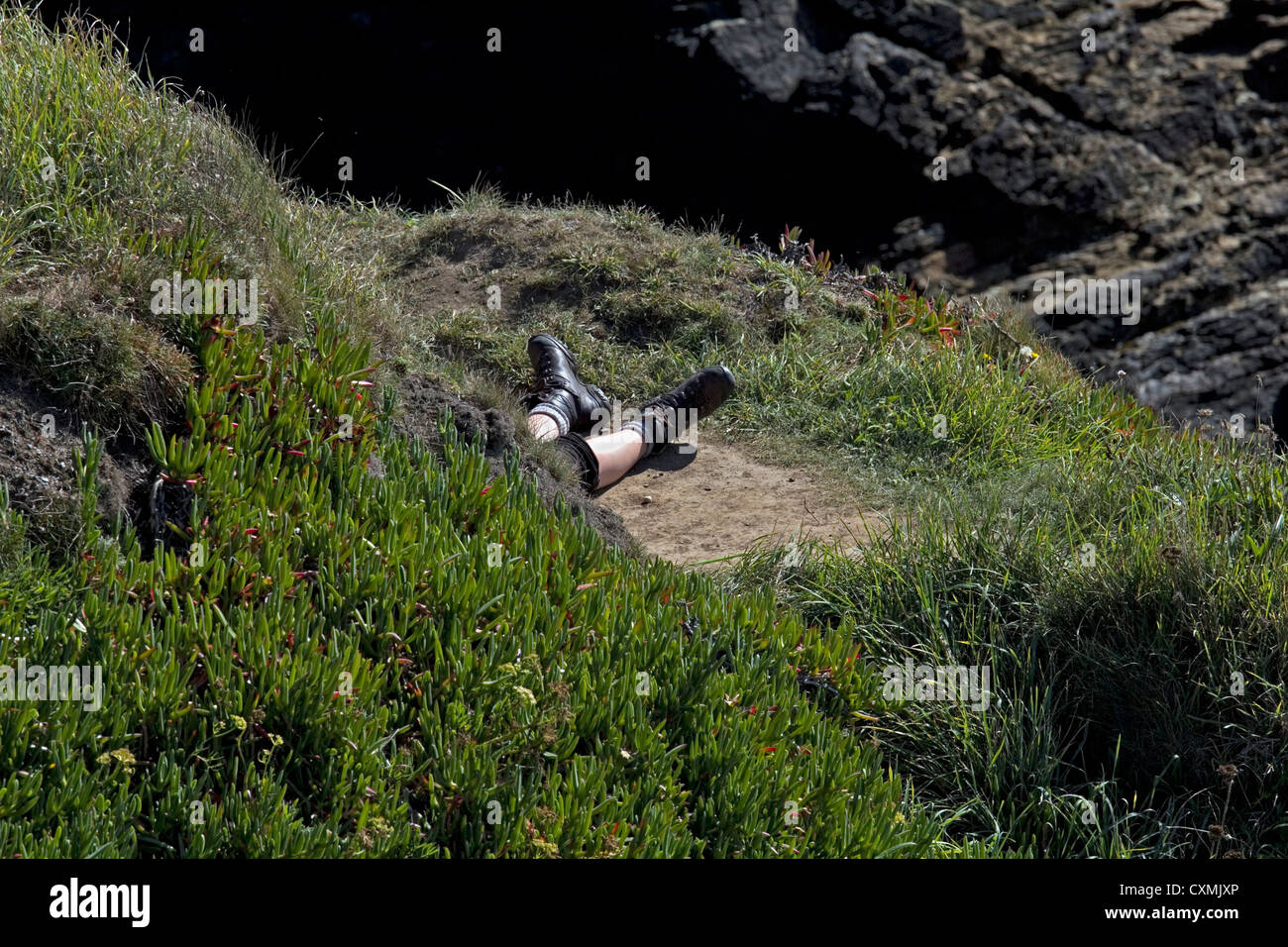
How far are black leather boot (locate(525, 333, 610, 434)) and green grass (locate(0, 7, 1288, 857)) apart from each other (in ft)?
1.69

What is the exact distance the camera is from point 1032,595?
469 centimetres

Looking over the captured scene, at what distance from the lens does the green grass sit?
126 inches

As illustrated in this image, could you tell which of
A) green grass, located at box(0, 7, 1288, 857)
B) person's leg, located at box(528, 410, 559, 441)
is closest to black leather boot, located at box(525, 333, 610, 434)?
person's leg, located at box(528, 410, 559, 441)

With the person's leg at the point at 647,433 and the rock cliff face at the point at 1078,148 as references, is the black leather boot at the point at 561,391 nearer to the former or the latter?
the person's leg at the point at 647,433

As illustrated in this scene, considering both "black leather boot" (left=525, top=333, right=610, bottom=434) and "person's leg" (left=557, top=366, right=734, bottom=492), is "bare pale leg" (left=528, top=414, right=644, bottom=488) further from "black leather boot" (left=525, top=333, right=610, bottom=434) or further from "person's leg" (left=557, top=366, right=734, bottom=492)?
"black leather boot" (left=525, top=333, right=610, bottom=434)

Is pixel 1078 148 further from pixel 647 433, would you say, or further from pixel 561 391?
pixel 561 391

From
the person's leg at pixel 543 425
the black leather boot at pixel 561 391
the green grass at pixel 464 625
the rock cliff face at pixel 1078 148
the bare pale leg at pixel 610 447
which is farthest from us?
the rock cliff face at pixel 1078 148

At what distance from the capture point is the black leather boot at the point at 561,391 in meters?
6.65

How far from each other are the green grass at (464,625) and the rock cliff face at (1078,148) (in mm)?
5475

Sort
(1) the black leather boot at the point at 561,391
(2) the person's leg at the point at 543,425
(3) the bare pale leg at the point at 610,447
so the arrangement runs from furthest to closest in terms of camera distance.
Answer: (1) the black leather boot at the point at 561,391 < (3) the bare pale leg at the point at 610,447 < (2) the person's leg at the point at 543,425

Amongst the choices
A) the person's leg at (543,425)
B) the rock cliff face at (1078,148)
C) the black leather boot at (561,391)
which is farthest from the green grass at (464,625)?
the rock cliff face at (1078,148)

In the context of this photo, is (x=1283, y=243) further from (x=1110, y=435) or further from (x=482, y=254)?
(x=482, y=254)

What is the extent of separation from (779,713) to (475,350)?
168 inches

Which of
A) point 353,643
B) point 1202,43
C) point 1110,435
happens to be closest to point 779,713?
point 353,643
